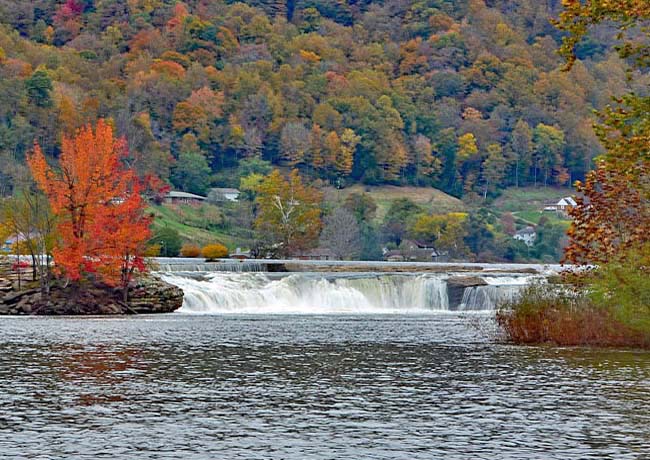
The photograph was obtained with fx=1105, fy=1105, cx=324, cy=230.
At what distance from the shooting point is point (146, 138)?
15362 centimetres

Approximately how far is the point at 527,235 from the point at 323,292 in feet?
290

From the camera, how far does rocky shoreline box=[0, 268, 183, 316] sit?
52.6 meters

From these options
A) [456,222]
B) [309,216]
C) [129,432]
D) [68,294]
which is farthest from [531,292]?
[456,222]

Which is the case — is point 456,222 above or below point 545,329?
above

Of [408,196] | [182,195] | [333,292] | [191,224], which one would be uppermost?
[408,196]

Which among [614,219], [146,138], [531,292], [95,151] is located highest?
[146,138]

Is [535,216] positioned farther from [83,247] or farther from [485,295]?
[83,247]

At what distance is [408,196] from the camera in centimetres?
16612

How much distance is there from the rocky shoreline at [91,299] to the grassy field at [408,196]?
93155 mm

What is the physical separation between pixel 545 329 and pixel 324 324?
14.6 m

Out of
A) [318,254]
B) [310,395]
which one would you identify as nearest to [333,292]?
[310,395]

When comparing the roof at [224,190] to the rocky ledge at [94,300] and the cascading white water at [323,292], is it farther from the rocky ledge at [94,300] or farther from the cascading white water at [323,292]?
the rocky ledge at [94,300]

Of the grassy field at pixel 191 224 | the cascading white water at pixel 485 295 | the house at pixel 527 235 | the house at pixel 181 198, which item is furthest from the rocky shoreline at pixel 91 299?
the house at pixel 527 235

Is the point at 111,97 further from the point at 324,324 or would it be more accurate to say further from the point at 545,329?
the point at 545,329
